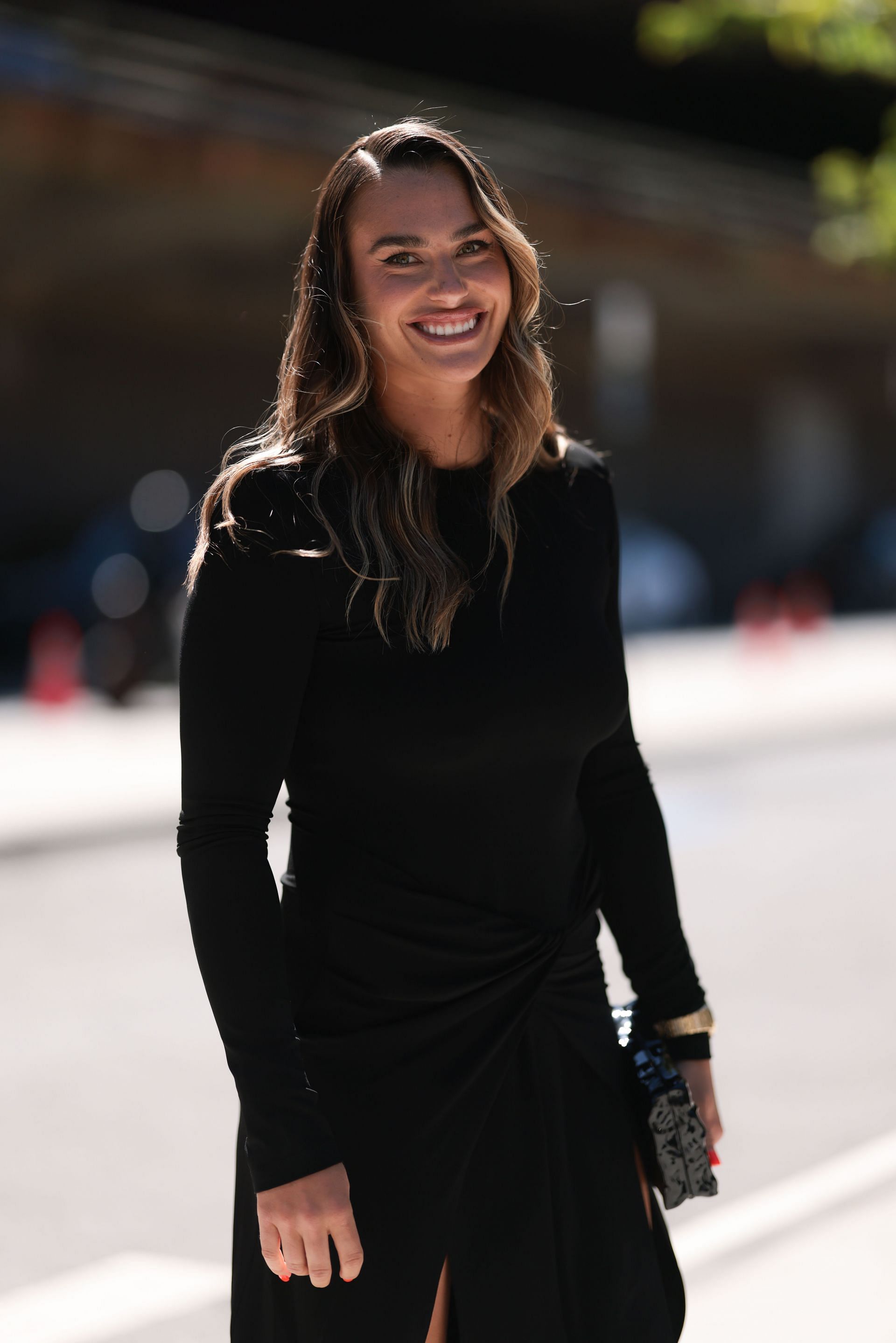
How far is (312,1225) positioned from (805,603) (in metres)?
22.9

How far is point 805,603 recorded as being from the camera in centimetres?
2433

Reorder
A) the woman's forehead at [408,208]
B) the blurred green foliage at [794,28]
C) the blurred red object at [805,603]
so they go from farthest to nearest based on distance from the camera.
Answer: the blurred red object at [805,603], the blurred green foliage at [794,28], the woman's forehead at [408,208]

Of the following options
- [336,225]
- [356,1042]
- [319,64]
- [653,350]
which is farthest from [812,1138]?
[653,350]

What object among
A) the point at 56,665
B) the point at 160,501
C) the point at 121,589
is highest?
the point at 160,501

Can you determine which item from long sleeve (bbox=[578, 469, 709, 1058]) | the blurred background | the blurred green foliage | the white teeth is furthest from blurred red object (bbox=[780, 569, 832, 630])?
the white teeth

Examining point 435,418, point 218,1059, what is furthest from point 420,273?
point 218,1059

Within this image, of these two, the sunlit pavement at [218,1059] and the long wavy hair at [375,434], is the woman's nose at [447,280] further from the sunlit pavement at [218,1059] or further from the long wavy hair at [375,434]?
the sunlit pavement at [218,1059]

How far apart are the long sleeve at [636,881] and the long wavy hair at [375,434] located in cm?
31

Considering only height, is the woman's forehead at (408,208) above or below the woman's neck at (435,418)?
above

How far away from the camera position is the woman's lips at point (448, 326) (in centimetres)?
237

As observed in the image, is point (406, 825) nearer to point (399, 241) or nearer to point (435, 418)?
point (435, 418)

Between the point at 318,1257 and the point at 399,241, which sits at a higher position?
the point at 399,241

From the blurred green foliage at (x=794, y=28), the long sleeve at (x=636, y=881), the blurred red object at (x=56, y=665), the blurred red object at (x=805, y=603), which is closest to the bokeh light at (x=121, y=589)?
the blurred red object at (x=56, y=665)

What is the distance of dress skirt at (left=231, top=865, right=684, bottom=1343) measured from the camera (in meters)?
2.23
